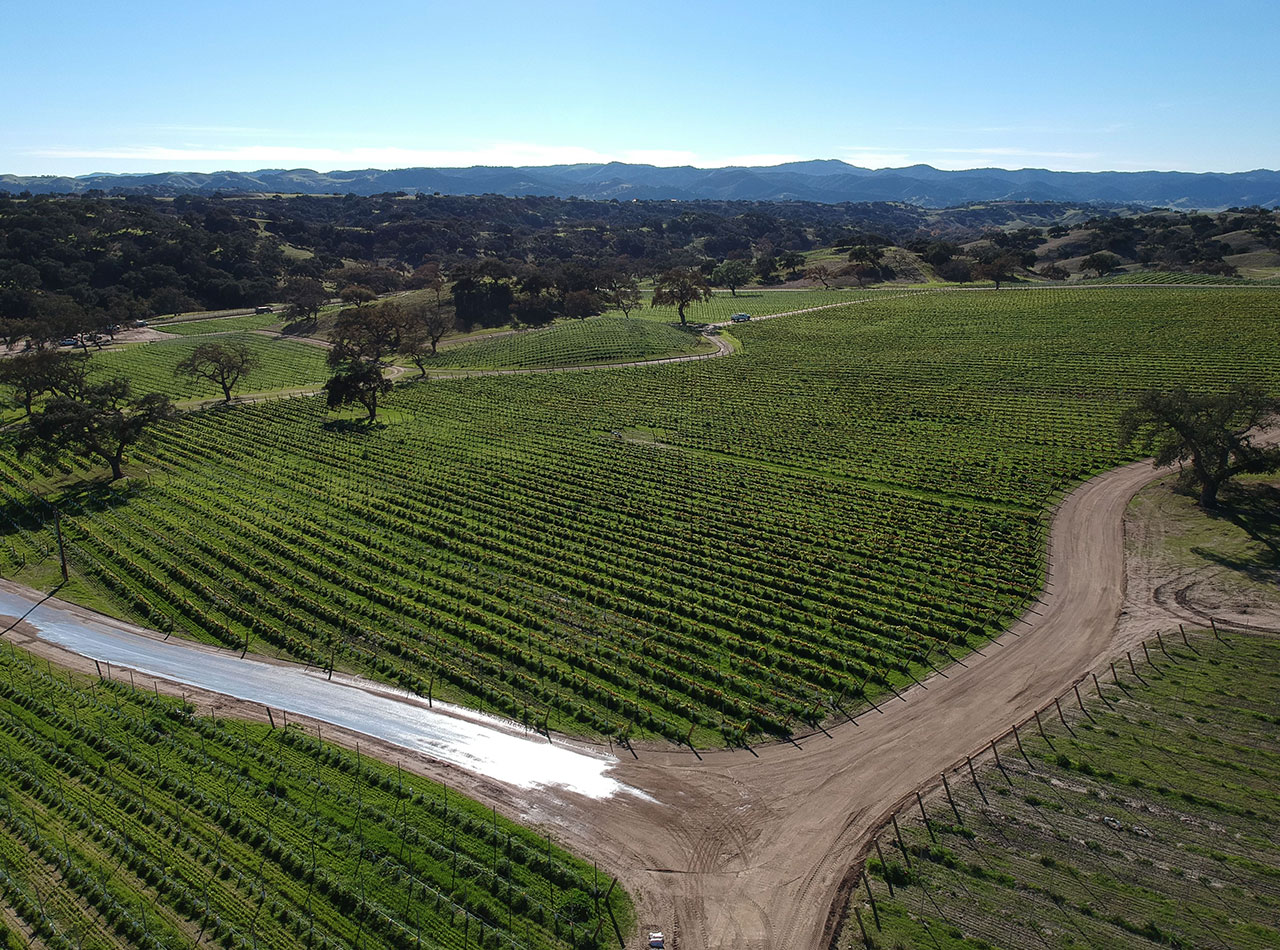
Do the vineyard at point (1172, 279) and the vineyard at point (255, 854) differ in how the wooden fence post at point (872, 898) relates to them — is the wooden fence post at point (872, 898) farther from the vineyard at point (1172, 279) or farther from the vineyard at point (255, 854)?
the vineyard at point (1172, 279)

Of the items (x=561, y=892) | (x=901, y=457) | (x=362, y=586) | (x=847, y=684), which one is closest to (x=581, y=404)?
(x=901, y=457)

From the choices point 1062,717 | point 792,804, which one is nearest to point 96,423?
point 792,804

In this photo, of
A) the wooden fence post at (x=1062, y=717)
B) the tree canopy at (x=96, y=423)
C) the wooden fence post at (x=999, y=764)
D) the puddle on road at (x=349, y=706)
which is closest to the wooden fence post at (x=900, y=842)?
the wooden fence post at (x=999, y=764)

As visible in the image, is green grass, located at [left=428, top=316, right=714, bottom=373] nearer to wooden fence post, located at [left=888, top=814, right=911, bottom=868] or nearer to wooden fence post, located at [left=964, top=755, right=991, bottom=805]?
wooden fence post, located at [left=964, top=755, right=991, bottom=805]

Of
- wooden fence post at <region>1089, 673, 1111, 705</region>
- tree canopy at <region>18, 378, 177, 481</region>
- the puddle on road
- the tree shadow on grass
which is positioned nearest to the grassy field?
wooden fence post at <region>1089, 673, 1111, 705</region>

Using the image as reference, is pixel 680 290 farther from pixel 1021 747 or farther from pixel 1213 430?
pixel 1021 747

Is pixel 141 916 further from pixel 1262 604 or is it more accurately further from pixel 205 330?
pixel 205 330
